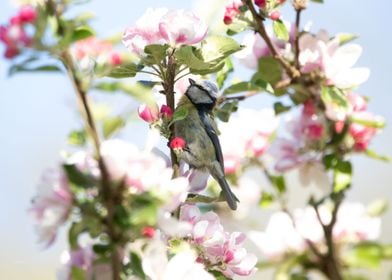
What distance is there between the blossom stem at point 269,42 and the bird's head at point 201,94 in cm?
28

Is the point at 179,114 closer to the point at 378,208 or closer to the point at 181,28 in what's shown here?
the point at 181,28

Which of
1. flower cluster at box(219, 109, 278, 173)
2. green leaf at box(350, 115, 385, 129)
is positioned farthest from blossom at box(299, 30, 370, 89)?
flower cluster at box(219, 109, 278, 173)

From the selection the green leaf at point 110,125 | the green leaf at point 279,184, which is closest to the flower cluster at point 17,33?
the green leaf at point 110,125

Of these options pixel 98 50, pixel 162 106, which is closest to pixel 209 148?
pixel 162 106

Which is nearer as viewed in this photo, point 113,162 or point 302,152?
point 113,162

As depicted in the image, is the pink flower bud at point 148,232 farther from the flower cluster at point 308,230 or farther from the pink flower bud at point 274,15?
the flower cluster at point 308,230

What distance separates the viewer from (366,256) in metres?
1.49

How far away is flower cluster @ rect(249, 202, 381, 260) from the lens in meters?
1.57

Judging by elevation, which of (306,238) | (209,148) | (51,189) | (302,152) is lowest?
(306,238)

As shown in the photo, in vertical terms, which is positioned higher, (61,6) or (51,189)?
(61,6)

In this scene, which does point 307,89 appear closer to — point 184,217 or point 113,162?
point 184,217

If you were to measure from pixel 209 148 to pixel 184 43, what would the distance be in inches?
6.0

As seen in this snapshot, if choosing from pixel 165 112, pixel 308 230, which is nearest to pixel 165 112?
pixel 165 112

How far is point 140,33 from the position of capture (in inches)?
39.6
